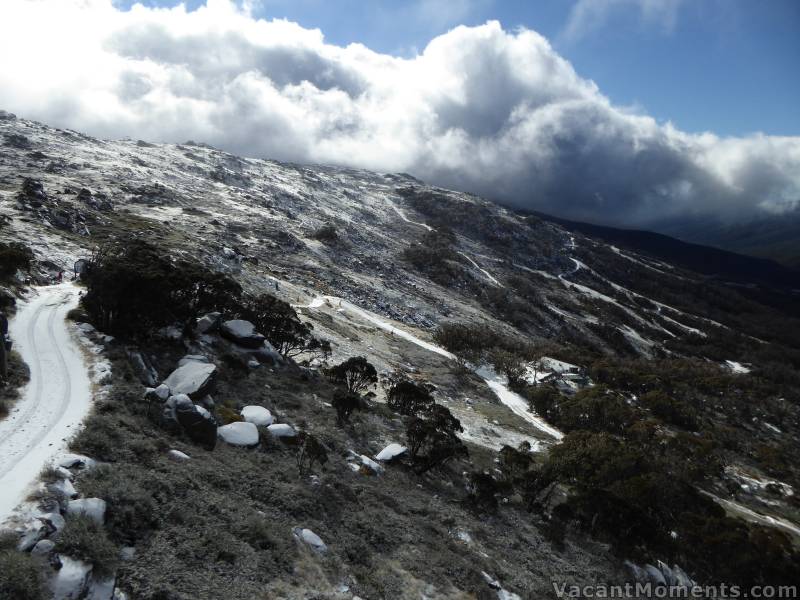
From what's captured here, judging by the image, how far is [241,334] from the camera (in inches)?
1468

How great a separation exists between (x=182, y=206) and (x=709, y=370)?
571 ft

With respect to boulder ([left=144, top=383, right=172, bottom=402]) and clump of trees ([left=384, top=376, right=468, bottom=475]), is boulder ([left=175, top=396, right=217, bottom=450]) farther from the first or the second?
clump of trees ([left=384, top=376, right=468, bottom=475])

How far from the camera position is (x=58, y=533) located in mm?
11359

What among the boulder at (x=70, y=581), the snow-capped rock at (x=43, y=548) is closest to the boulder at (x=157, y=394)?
the snow-capped rock at (x=43, y=548)

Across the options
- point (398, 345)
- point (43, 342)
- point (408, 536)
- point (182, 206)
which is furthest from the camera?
→ point (182, 206)

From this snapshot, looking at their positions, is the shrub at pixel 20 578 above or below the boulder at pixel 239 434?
above

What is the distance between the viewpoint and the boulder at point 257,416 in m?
24.5

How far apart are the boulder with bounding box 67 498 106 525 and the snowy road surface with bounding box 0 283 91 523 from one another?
58.1 inches

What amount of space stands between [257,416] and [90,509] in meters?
12.5

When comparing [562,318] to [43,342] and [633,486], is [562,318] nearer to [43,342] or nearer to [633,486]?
[633,486]

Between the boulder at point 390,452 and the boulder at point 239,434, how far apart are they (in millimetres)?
8758

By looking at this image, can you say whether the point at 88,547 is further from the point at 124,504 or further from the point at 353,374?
the point at 353,374

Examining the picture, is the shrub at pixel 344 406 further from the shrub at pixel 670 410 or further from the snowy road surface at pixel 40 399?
the shrub at pixel 670 410

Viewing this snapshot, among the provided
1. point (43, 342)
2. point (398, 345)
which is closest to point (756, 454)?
point (398, 345)
